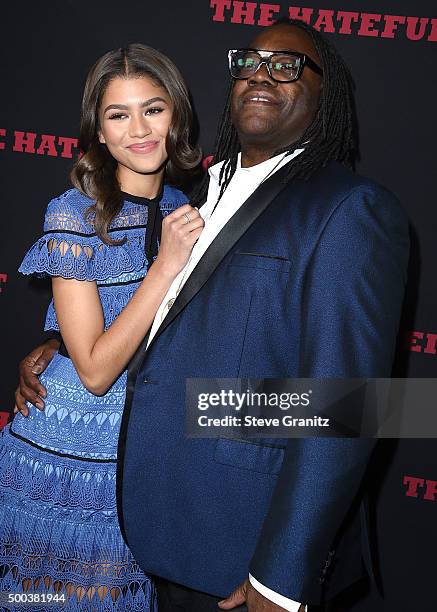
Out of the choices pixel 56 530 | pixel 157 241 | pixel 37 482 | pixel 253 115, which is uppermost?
pixel 253 115

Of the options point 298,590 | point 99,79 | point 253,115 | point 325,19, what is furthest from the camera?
point 325,19

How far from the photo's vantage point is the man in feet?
4.27

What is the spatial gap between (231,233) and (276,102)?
0.35 meters

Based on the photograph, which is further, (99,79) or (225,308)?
(99,79)

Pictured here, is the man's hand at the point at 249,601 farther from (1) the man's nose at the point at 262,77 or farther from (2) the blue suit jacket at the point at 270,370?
(1) the man's nose at the point at 262,77

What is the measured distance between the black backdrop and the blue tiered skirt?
887 millimetres

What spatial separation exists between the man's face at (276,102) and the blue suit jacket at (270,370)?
13 centimetres

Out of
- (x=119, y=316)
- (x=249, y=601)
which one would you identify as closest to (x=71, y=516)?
(x=119, y=316)

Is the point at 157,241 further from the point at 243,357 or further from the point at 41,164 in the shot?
the point at 41,164

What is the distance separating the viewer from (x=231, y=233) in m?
1.50

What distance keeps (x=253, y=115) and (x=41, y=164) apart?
1.33 metres

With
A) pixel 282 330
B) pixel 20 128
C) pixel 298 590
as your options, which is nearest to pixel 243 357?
pixel 282 330

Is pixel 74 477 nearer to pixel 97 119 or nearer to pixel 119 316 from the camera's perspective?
pixel 119 316

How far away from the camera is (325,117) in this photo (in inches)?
63.8
